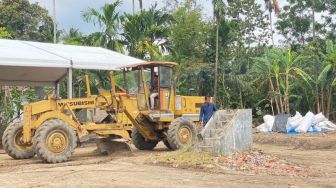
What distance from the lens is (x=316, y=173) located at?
34.9 feet

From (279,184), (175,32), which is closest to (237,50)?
(175,32)

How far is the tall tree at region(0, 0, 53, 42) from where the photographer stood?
145 ft

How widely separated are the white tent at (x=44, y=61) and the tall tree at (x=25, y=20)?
19.0 meters

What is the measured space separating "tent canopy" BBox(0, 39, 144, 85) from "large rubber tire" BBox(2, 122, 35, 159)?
14.7 ft

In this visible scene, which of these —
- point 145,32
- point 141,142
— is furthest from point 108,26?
point 141,142

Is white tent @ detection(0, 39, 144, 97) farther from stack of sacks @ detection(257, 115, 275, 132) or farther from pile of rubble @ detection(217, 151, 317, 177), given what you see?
pile of rubble @ detection(217, 151, 317, 177)

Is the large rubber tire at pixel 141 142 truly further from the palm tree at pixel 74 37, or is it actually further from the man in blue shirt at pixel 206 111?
the palm tree at pixel 74 37

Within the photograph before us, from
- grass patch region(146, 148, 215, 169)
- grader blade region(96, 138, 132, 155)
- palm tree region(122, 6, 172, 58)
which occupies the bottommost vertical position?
grass patch region(146, 148, 215, 169)

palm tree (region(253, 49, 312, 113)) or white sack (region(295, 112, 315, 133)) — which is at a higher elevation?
palm tree (region(253, 49, 312, 113))

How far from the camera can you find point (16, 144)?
1377cm

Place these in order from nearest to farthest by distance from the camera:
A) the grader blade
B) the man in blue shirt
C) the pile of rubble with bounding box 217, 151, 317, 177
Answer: the pile of rubble with bounding box 217, 151, 317, 177, the grader blade, the man in blue shirt

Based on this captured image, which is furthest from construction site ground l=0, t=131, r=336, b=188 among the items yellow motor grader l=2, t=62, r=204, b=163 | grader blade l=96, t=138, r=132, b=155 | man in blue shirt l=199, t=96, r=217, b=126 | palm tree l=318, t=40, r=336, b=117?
palm tree l=318, t=40, r=336, b=117

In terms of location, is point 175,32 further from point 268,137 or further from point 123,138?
point 123,138

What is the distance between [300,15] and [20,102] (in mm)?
23273
